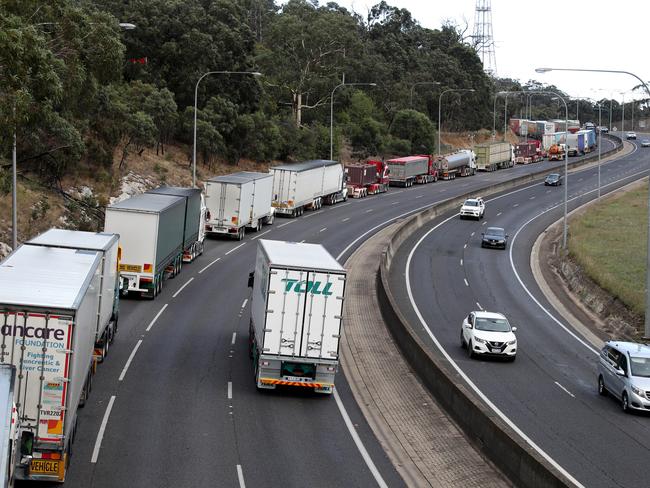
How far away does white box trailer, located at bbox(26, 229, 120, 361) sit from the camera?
2599 centimetres

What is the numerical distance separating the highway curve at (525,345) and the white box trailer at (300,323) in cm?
520

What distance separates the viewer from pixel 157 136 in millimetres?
75062

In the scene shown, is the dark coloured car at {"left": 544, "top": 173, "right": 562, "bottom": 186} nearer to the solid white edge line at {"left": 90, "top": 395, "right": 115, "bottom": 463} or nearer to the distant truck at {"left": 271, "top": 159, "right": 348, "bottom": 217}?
the distant truck at {"left": 271, "top": 159, "right": 348, "bottom": 217}

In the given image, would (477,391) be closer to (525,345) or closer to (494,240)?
(525,345)

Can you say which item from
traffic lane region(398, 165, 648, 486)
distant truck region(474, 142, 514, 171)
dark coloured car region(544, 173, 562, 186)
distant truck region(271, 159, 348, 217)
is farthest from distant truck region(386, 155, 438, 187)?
traffic lane region(398, 165, 648, 486)

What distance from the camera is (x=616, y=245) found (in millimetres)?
61656

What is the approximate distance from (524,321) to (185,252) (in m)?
16.6

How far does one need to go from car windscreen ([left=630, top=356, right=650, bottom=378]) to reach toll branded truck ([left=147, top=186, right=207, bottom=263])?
74.5 feet

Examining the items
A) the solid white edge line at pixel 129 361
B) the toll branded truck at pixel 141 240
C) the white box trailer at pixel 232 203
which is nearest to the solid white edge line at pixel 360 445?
the solid white edge line at pixel 129 361

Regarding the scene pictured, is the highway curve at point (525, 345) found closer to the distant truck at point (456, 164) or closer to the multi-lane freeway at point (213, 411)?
the multi-lane freeway at point (213, 411)

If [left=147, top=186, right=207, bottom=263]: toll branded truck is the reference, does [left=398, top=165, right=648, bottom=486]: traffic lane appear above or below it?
below

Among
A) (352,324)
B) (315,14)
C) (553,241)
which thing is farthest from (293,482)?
(315,14)

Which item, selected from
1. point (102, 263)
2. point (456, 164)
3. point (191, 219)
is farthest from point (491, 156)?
point (102, 263)

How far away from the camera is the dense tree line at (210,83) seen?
34.5 m
